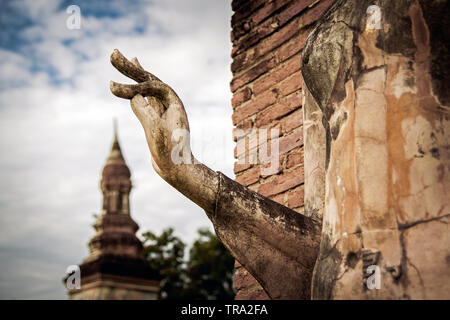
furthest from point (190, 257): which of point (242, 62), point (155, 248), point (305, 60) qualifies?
point (305, 60)

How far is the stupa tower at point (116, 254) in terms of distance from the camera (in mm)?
13930

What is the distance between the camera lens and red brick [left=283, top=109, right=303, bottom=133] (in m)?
3.17

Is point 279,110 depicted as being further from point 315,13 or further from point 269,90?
point 315,13

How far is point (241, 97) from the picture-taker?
363 centimetres

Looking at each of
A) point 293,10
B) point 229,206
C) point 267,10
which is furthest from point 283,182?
point 229,206

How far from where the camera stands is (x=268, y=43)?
3.53 m

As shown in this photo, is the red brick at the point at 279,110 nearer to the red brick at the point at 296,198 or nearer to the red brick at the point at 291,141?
the red brick at the point at 291,141

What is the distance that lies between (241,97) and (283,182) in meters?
0.71

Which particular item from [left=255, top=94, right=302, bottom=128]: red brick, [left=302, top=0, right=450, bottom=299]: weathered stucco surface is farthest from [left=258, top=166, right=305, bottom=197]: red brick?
[left=302, top=0, right=450, bottom=299]: weathered stucco surface

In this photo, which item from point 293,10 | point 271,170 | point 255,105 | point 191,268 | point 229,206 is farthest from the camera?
point 191,268

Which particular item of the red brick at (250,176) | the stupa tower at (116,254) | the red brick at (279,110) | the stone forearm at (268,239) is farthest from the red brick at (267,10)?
the stupa tower at (116,254)
